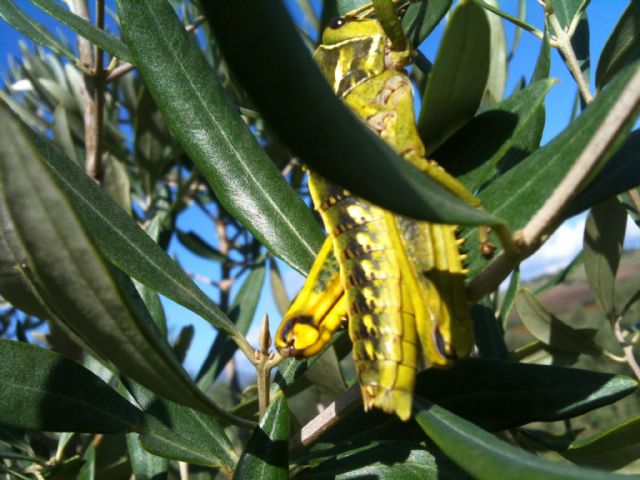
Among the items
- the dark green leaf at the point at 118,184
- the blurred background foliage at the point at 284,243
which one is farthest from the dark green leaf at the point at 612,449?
the dark green leaf at the point at 118,184

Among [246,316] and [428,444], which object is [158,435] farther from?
[246,316]

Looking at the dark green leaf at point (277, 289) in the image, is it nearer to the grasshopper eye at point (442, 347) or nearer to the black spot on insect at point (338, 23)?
the black spot on insect at point (338, 23)

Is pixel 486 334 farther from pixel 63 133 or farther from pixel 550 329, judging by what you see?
pixel 63 133

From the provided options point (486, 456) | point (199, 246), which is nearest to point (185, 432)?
point (486, 456)

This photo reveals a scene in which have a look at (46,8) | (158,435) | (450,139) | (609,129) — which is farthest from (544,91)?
(46,8)

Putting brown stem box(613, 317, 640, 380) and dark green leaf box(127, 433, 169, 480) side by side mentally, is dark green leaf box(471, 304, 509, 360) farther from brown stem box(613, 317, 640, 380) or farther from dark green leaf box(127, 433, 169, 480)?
dark green leaf box(127, 433, 169, 480)

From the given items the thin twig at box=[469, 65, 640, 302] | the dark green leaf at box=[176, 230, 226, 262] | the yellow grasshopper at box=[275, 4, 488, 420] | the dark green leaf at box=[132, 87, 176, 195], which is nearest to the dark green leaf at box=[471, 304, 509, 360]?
the yellow grasshopper at box=[275, 4, 488, 420]
